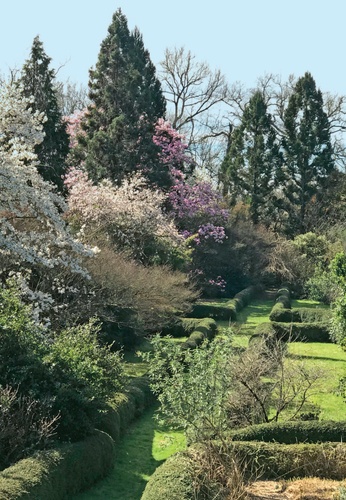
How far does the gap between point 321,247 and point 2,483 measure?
33029mm

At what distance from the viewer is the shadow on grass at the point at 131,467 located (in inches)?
370

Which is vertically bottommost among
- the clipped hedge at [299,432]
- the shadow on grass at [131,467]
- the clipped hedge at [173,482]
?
the shadow on grass at [131,467]

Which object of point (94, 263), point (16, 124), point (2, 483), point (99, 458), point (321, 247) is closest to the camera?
point (2, 483)

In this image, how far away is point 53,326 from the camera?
618 inches

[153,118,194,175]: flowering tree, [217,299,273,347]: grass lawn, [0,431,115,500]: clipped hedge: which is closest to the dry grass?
[0,431,115,500]: clipped hedge

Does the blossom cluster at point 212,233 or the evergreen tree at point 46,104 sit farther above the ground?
the evergreen tree at point 46,104

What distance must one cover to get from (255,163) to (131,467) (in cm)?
3780

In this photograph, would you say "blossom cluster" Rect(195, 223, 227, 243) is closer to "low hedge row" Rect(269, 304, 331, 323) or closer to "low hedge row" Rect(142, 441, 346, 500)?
"low hedge row" Rect(269, 304, 331, 323)

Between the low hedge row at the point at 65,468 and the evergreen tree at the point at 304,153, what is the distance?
36.8m

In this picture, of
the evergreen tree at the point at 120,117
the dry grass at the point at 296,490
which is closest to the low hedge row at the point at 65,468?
the dry grass at the point at 296,490

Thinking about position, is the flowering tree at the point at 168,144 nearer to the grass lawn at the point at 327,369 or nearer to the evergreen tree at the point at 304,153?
the evergreen tree at the point at 304,153

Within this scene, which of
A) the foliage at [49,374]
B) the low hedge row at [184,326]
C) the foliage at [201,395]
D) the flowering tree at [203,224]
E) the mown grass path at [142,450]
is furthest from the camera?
the flowering tree at [203,224]

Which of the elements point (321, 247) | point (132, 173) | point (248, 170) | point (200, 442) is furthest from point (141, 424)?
point (248, 170)

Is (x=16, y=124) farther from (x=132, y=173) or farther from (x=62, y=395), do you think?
(x=132, y=173)
